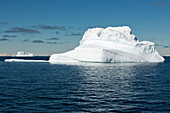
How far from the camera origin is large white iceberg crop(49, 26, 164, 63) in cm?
6400

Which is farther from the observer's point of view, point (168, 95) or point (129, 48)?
point (129, 48)

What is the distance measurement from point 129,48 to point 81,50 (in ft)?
51.7

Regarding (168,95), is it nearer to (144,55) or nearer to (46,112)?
(46,112)

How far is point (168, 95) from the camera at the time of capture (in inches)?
682

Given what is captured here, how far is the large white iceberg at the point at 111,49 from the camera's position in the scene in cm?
6400

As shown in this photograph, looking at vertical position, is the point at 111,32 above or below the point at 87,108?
above

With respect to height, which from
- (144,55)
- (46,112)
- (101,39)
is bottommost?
(46,112)

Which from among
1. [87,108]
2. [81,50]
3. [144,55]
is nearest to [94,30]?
[81,50]

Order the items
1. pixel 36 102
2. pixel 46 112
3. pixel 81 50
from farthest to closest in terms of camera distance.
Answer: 1. pixel 81 50
2. pixel 36 102
3. pixel 46 112

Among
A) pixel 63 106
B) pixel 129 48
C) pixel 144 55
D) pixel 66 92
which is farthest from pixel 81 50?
pixel 63 106

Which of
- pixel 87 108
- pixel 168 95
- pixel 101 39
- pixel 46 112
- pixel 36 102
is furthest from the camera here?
pixel 101 39

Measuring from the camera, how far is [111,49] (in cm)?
6831

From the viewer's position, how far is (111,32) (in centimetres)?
7244

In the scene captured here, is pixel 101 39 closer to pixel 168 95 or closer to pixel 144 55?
pixel 144 55
